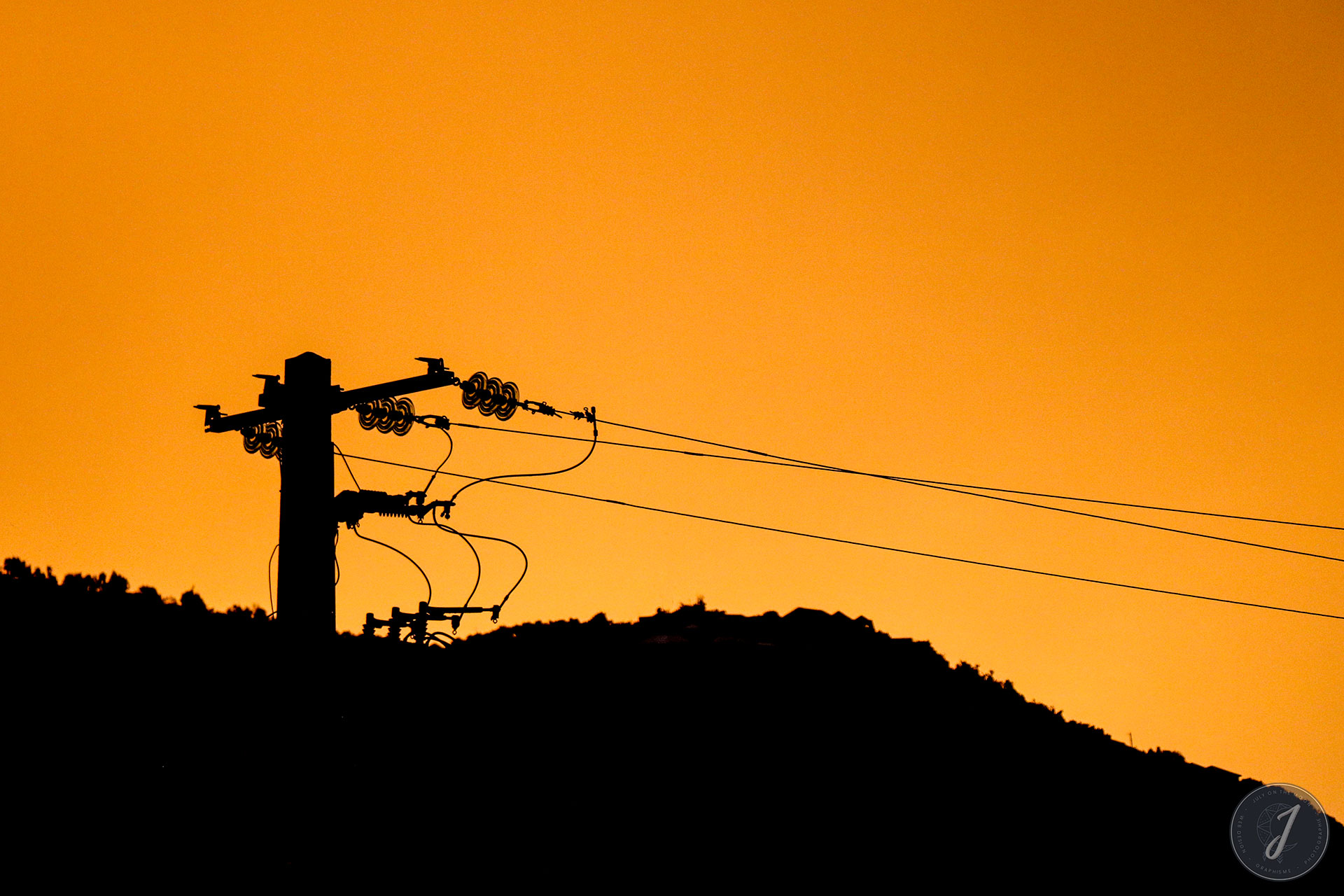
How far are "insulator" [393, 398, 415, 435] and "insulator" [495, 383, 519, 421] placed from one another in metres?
1.17

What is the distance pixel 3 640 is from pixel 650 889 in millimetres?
13910

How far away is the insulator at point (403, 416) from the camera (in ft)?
44.7

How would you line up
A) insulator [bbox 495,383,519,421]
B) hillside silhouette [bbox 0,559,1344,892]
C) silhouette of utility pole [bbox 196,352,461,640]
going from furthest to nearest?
insulator [bbox 495,383,519,421], hillside silhouette [bbox 0,559,1344,892], silhouette of utility pole [bbox 196,352,461,640]

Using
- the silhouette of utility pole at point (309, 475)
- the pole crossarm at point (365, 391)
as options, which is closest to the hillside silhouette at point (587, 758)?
the silhouette of utility pole at point (309, 475)

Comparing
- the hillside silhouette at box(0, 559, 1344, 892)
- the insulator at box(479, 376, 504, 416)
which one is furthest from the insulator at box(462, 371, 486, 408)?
the hillside silhouette at box(0, 559, 1344, 892)

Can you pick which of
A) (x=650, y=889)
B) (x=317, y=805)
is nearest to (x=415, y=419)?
(x=317, y=805)

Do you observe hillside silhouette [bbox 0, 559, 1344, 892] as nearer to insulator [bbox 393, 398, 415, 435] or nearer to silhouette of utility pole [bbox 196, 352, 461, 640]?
silhouette of utility pole [bbox 196, 352, 461, 640]

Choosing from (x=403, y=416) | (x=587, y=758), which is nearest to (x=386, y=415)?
(x=403, y=416)

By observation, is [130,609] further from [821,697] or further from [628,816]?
[821,697]

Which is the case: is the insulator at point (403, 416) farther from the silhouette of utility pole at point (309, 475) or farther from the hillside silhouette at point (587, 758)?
the hillside silhouette at point (587, 758)

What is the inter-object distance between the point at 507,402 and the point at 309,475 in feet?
9.82

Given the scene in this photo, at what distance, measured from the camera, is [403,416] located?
44.7 feet

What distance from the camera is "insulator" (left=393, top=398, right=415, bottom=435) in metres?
13.6

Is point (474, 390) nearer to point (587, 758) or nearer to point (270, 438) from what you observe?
point (270, 438)
